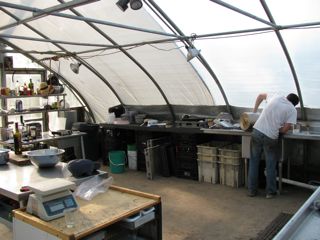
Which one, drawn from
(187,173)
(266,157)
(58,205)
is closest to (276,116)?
(266,157)

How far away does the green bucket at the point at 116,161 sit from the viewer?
268 inches

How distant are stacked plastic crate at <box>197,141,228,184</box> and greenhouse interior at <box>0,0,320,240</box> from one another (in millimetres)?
22

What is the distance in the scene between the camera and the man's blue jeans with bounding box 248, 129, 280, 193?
498 cm

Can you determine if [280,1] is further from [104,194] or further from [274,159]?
[104,194]

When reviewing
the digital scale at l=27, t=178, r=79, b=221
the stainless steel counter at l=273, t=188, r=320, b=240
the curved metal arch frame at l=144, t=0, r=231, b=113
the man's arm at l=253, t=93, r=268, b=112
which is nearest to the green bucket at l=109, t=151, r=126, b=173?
the curved metal arch frame at l=144, t=0, r=231, b=113

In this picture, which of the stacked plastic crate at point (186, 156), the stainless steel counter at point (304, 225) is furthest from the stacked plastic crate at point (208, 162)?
the stainless steel counter at point (304, 225)

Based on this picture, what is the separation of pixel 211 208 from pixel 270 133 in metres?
1.36

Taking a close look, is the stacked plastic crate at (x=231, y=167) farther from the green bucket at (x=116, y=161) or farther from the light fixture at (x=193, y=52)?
the green bucket at (x=116, y=161)

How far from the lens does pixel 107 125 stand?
7.31 meters

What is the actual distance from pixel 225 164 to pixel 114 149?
8.55ft

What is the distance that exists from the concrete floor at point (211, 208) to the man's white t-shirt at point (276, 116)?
1.00m

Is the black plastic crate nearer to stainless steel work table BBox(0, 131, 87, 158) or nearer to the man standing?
the man standing

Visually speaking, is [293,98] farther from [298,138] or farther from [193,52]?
[193,52]

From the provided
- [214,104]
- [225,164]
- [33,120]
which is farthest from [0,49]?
[225,164]
